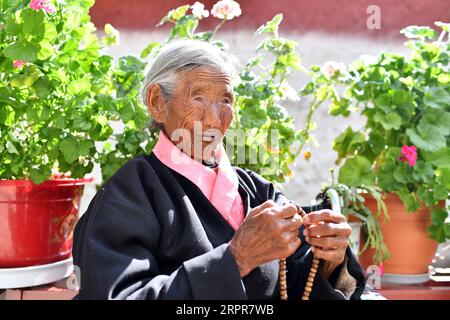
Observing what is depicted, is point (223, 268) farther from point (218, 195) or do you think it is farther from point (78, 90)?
point (78, 90)

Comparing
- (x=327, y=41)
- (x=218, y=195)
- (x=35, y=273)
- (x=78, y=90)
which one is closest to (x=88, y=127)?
(x=78, y=90)

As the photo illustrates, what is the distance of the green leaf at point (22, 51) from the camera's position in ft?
6.35

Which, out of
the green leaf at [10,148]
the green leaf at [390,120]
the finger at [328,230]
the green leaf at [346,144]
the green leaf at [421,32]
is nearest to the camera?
the finger at [328,230]

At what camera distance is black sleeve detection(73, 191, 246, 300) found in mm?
A: 1237

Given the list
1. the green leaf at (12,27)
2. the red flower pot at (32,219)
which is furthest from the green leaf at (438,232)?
the green leaf at (12,27)

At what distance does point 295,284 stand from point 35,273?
→ 112 cm

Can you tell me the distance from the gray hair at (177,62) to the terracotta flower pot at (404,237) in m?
1.23

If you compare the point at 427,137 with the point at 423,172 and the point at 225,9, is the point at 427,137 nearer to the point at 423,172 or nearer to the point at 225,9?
the point at 423,172

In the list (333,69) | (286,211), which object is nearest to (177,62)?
(286,211)

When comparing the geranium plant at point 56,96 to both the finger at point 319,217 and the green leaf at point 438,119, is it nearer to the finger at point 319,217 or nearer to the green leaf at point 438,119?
the finger at point 319,217

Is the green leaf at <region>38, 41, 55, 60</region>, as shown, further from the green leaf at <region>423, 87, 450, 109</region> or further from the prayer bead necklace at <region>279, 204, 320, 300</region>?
the green leaf at <region>423, 87, 450, 109</region>

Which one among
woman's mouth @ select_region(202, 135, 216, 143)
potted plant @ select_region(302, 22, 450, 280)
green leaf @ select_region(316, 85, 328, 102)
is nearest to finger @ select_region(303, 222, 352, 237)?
woman's mouth @ select_region(202, 135, 216, 143)

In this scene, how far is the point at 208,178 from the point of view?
1.60 metres

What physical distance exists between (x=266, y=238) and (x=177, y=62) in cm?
65
